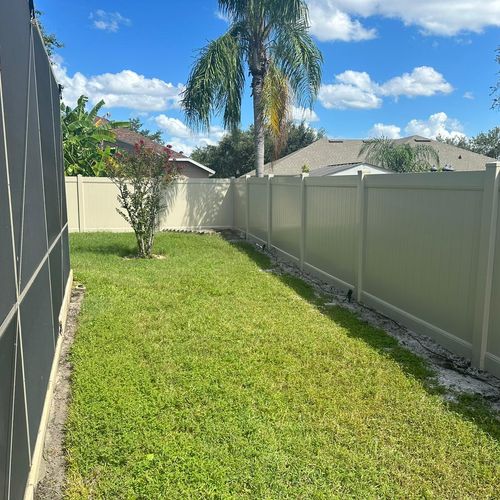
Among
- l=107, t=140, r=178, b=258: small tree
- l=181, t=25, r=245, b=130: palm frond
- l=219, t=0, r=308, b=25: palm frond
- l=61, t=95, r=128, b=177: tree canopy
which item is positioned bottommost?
l=107, t=140, r=178, b=258: small tree

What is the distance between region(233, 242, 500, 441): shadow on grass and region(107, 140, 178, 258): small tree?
3.29 meters

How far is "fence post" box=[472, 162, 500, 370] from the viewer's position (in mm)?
4074

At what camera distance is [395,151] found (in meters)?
25.1

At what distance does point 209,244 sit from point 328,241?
4.87 m

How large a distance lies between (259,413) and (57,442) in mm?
1299

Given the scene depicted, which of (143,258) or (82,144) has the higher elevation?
(82,144)

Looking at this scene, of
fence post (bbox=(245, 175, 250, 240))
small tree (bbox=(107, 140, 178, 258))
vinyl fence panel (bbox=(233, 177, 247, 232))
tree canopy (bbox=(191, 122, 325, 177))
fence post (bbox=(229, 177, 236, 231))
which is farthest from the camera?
tree canopy (bbox=(191, 122, 325, 177))

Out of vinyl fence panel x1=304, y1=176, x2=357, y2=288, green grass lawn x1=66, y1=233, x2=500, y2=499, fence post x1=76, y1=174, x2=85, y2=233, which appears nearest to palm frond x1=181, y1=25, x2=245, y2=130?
fence post x1=76, y1=174, x2=85, y2=233

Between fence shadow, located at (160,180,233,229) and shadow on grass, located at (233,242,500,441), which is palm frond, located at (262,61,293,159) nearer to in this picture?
fence shadow, located at (160,180,233,229)

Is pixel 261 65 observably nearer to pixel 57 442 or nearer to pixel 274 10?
pixel 274 10

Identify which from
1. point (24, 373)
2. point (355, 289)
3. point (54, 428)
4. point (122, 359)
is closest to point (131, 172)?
point (355, 289)

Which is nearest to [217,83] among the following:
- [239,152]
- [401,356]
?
[401,356]

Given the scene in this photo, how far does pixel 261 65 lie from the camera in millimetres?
14031

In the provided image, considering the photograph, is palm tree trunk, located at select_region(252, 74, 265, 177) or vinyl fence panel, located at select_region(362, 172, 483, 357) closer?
vinyl fence panel, located at select_region(362, 172, 483, 357)
